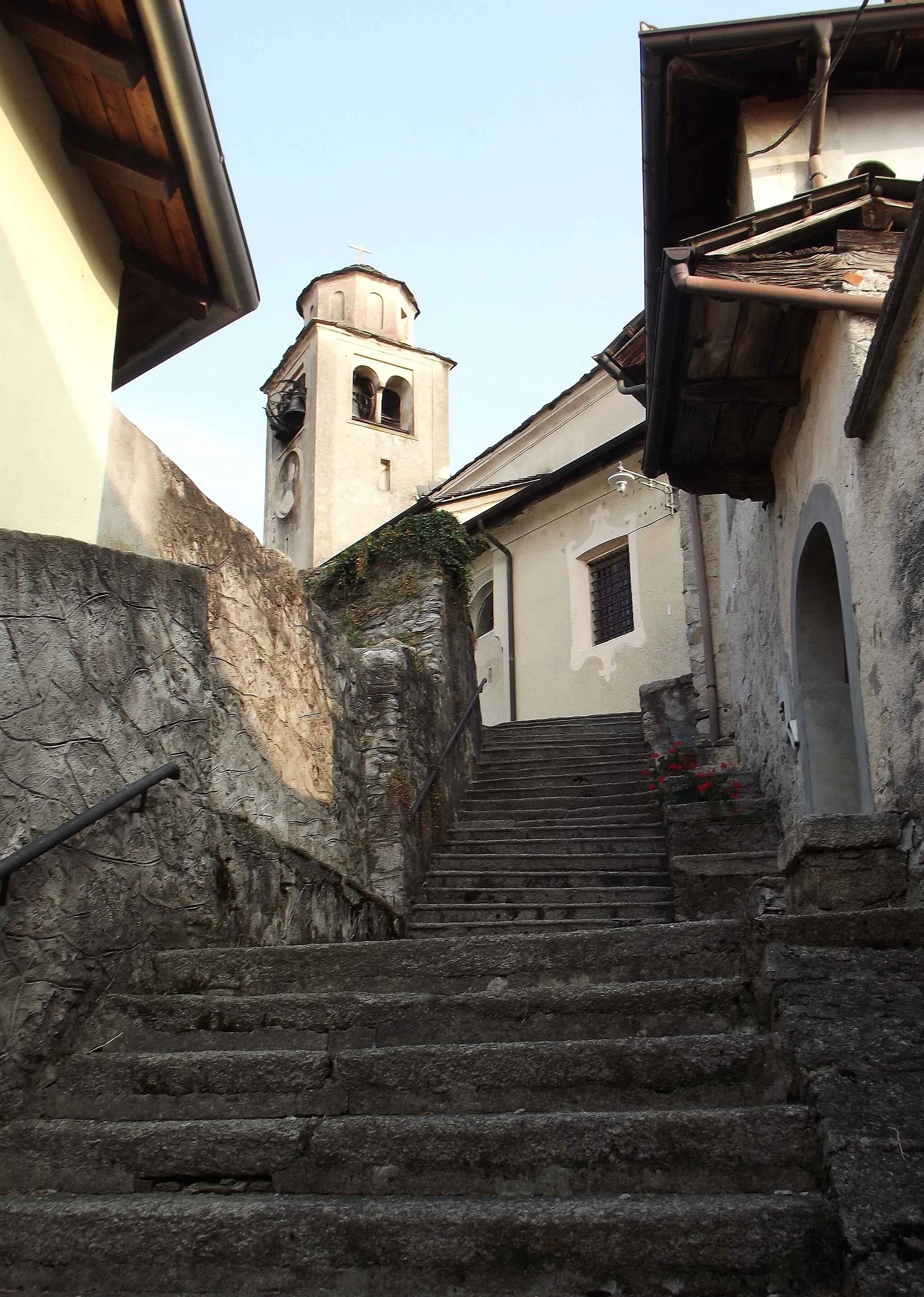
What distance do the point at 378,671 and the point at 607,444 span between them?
7860mm

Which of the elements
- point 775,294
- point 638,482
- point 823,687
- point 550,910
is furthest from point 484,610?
point 775,294

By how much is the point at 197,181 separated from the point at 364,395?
2458 cm

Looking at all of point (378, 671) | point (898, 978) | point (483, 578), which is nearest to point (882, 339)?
point (898, 978)

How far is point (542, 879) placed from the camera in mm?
8133

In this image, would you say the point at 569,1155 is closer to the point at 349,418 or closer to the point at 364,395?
the point at 349,418

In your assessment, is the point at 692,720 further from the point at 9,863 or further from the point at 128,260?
the point at 9,863

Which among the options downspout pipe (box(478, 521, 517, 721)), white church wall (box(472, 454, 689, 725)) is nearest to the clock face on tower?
white church wall (box(472, 454, 689, 725))

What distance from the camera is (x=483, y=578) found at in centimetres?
1877

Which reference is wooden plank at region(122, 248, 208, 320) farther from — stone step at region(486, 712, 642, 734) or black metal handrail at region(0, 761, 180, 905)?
→ stone step at region(486, 712, 642, 734)

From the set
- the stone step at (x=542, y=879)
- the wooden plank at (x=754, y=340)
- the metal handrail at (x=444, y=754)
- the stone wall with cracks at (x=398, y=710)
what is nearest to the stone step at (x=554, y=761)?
the stone wall with cracks at (x=398, y=710)

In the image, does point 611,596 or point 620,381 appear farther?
point 611,596

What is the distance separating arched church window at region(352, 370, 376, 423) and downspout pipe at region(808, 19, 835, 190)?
22.8 meters

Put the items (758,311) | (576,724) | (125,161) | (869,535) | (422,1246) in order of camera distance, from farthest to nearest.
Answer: (576,724) < (125,161) < (758,311) < (869,535) < (422,1246)

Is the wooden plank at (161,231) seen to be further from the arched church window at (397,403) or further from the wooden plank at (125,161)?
the arched church window at (397,403)
